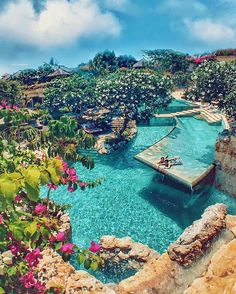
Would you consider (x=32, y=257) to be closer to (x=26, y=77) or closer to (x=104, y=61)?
(x=26, y=77)

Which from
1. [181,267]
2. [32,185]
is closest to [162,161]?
[181,267]

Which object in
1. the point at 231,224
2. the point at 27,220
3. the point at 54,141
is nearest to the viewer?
the point at 27,220

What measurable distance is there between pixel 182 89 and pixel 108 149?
130 ft

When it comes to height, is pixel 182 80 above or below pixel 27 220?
above

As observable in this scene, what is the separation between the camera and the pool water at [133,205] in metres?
20.7

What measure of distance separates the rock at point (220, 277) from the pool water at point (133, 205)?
21.9 ft

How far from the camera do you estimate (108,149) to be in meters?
37.2

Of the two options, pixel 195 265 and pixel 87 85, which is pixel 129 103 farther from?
pixel 195 265

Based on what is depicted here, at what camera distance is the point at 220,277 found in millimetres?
10742

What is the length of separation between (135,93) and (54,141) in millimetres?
23461

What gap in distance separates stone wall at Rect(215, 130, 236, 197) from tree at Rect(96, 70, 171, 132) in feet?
38.6

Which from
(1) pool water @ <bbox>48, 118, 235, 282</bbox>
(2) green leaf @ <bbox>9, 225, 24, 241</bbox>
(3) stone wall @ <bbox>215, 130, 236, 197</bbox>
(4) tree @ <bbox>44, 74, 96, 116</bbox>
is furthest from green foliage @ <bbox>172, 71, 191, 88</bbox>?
(2) green leaf @ <bbox>9, 225, 24, 241</bbox>

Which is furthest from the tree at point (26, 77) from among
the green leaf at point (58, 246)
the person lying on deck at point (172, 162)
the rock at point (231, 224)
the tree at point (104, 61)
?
the green leaf at point (58, 246)

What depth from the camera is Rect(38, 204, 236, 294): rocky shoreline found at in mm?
11266
